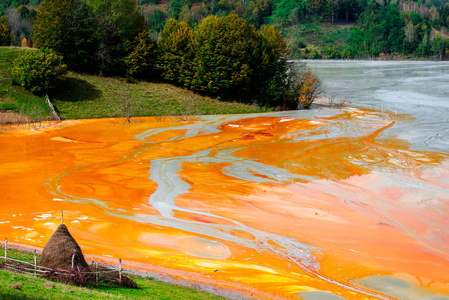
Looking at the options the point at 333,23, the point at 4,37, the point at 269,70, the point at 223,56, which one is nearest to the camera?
the point at 223,56

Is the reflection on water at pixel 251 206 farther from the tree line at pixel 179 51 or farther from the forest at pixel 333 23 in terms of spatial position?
the forest at pixel 333 23

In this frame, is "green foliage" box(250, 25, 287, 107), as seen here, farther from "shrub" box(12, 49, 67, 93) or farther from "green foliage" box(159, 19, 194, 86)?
"shrub" box(12, 49, 67, 93)

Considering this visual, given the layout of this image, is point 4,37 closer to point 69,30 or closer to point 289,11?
point 69,30

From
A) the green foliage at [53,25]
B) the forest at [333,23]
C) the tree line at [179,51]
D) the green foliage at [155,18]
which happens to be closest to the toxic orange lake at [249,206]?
the green foliage at [53,25]

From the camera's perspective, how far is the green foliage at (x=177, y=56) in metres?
57.4

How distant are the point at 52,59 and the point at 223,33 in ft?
68.0

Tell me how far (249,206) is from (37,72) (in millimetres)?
33780

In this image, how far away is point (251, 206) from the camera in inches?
853

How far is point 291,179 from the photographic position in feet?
85.6

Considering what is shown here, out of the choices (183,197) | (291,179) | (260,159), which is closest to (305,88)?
(260,159)

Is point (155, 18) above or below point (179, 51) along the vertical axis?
above

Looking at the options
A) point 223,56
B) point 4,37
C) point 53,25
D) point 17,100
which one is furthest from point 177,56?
point 4,37

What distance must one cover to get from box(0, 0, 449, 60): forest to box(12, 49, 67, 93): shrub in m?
86.6

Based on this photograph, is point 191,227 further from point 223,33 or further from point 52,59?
point 223,33
